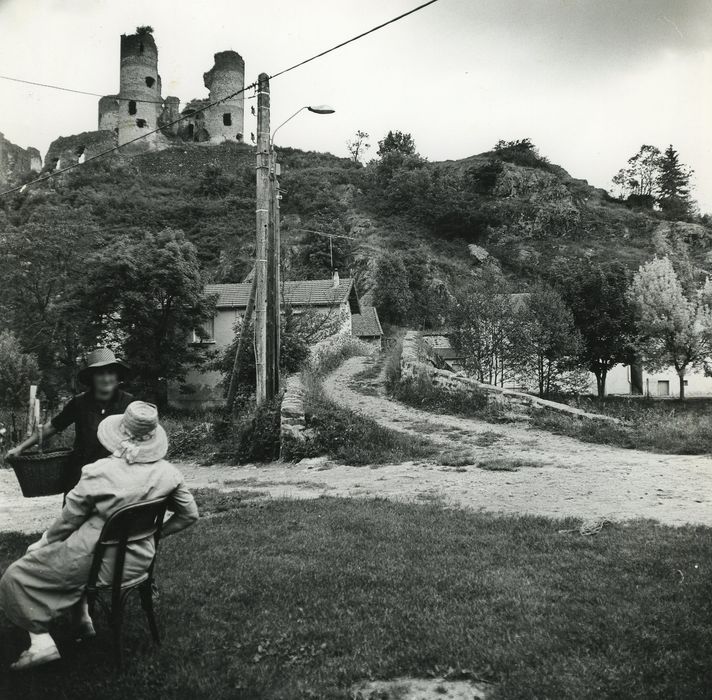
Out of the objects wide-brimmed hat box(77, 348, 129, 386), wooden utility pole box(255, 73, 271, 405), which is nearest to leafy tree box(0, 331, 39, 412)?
wooden utility pole box(255, 73, 271, 405)

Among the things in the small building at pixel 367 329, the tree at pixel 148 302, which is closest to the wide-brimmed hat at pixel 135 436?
the tree at pixel 148 302

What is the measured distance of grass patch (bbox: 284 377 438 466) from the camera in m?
10.9

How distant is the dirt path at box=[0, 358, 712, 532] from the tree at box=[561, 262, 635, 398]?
21.9m

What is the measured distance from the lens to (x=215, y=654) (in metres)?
3.37

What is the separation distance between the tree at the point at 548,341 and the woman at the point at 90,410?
1966 cm

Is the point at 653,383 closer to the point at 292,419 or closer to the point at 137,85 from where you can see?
the point at 292,419

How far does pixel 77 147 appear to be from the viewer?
75312 millimetres

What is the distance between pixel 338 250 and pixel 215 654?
51362 millimetres

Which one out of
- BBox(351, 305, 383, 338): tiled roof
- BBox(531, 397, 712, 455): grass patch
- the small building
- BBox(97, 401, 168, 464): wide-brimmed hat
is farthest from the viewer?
BBox(351, 305, 383, 338): tiled roof

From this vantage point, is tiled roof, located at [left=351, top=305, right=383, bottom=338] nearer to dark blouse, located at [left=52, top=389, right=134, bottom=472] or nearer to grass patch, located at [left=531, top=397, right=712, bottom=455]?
grass patch, located at [left=531, top=397, right=712, bottom=455]

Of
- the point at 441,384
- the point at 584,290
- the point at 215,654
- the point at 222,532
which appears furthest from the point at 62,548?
the point at 584,290

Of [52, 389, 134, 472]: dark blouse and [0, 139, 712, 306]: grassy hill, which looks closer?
[52, 389, 134, 472]: dark blouse

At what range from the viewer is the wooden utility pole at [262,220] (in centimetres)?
1229

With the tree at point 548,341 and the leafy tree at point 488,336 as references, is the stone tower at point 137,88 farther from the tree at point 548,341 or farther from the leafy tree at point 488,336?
the leafy tree at point 488,336
